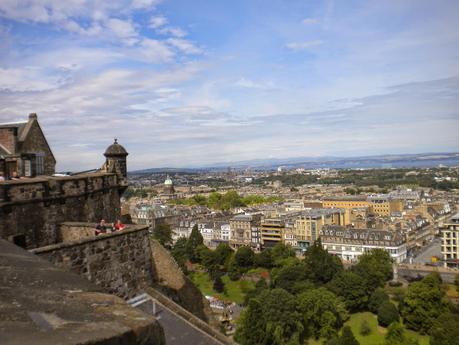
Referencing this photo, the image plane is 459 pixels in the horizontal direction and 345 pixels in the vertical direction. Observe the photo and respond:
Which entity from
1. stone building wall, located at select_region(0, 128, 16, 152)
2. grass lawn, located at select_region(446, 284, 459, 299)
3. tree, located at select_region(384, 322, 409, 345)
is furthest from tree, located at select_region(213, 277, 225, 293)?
stone building wall, located at select_region(0, 128, 16, 152)

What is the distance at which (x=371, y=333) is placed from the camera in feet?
130

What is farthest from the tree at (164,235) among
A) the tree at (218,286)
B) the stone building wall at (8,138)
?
the stone building wall at (8,138)

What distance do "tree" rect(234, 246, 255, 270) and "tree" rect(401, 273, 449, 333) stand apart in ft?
89.8

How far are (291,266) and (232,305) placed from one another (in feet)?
29.7

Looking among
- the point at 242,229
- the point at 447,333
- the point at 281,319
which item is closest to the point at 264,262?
the point at 242,229

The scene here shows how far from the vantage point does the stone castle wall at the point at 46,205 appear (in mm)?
8359

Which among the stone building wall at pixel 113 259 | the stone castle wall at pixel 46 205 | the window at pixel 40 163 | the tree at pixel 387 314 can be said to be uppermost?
the window at pixel 40 163

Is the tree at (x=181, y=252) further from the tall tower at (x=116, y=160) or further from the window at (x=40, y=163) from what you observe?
the tall tower at (x=116, y=160)

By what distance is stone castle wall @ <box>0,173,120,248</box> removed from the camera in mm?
8359

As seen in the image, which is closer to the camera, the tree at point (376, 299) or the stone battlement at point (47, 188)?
the stone battlement at point (47, 188)

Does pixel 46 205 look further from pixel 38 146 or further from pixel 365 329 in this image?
pixel 365 329

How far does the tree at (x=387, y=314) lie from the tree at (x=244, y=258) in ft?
86.3

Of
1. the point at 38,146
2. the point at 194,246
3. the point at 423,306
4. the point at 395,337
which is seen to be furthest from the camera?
the point at 194,246

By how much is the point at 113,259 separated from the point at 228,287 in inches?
2098
